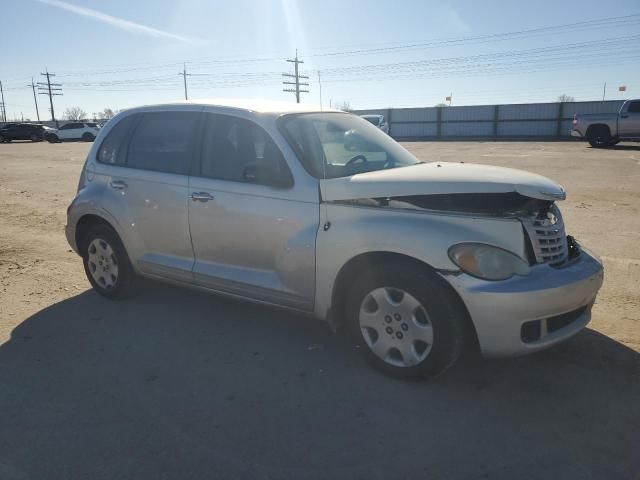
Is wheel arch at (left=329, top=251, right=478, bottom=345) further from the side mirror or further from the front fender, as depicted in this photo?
the side mirror

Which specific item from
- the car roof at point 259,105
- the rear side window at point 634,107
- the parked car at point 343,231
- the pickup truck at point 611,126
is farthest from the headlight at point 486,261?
the rear side window at point 634,107

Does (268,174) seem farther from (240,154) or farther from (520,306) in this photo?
(520,306)

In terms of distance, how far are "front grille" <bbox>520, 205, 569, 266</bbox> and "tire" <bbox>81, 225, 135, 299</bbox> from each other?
3.35 metres

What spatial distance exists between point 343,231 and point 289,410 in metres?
1.13

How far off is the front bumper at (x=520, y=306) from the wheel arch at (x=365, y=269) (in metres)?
0.07

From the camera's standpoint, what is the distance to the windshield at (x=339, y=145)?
11.9ft

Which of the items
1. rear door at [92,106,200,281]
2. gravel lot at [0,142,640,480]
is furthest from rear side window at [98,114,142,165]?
gravel lot at [0,142,640,480]

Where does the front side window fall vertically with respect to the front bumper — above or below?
above

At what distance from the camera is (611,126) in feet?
73.0

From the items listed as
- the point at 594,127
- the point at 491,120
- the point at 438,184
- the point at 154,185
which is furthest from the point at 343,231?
the point at 491,120

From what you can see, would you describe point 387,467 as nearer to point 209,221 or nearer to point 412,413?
point 412,413

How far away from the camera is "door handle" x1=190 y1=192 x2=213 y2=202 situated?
3859mm

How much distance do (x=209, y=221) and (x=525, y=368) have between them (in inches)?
96.9

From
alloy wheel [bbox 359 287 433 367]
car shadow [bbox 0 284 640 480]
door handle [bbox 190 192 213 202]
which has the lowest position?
car shadow [bbox 0 284 640 480]
